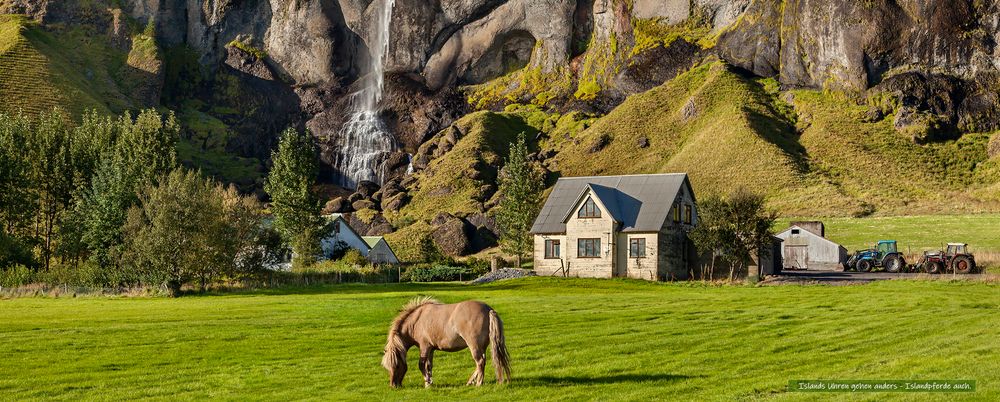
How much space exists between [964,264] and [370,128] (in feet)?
391

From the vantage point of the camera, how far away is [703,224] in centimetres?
6288

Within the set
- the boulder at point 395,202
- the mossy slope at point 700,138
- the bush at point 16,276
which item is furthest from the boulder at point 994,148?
the bush at point 16,276

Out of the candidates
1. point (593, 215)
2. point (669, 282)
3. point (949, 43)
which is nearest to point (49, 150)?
point (593, 215)

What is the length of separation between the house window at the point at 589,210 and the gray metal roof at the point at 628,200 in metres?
0.61

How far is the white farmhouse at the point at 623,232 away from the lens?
2709 inches

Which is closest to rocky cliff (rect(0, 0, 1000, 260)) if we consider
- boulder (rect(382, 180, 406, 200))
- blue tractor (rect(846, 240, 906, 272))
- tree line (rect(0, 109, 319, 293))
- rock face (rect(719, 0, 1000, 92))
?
rock face (rect(719, 0, 1000, 92))

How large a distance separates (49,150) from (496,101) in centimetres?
9985

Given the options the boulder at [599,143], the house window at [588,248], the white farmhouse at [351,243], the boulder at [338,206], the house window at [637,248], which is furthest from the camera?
the boulder at [599,143]

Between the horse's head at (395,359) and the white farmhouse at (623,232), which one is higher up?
the white farmhouse at (623,232)

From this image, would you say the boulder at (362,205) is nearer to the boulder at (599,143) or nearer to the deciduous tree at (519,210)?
the boulder at (599,143)

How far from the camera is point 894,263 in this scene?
6994 cm

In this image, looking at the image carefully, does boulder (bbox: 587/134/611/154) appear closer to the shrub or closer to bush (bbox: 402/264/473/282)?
the shrub

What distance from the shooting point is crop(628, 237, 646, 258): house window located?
68812 mm

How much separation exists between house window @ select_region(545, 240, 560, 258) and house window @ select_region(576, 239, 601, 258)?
1803 millimetres
